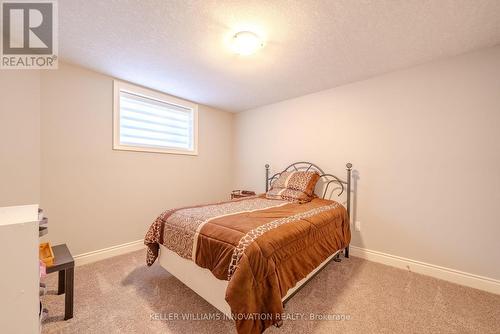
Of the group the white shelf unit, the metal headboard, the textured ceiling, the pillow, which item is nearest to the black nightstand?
the white shelf unit

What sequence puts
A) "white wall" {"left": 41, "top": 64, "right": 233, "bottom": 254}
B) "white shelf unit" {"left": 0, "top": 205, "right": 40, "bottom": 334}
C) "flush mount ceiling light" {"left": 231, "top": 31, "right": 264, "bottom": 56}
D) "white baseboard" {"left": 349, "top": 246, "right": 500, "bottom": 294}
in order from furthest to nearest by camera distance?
1. "white wall" {"left": 41, "top": 64, "right": 233, "bottom": 254}
2. "white baseboard" {"left": 349, "top": 246, "right": 500, "bottom": 294}
3. "flush mount ceiling light" {"left": 231, "top": 31, "right": 264, "bottom": 56}
4. "white shelf unit" {"left": 0, "top": 205, "right": 40, "bottom": 334}

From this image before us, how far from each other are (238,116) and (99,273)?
3.28 meters

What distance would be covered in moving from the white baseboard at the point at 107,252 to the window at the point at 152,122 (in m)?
1.27

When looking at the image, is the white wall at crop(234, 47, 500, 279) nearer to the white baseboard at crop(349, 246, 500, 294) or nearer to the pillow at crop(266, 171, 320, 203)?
the white baseboard at crop(349, 246, 500, 294)

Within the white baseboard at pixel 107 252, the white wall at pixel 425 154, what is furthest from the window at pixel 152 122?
the white wall at pixel 425 154

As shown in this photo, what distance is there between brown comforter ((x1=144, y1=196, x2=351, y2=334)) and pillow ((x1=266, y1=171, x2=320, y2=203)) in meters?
0.56

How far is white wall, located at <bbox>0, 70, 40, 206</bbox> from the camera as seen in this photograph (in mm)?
1897

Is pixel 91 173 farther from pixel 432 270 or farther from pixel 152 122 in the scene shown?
pixel 432 270

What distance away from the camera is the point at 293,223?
65.8 inches

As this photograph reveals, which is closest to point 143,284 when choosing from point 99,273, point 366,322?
point 99,273

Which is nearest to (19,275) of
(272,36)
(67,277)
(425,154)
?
(67,277)

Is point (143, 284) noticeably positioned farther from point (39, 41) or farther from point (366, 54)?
point (366, 54)

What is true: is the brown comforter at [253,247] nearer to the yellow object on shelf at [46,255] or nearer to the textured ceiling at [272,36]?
the yellow object on shelf at [46,255]

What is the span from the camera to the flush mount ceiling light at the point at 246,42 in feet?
5.95
